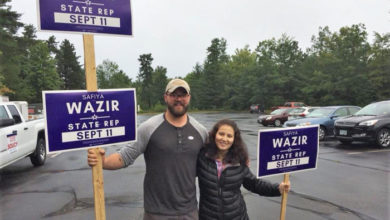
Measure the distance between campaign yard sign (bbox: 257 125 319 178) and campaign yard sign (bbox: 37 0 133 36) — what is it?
1.65m

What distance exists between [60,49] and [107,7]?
77.8 meters

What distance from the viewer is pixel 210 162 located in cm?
235

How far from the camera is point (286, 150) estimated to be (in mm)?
2748

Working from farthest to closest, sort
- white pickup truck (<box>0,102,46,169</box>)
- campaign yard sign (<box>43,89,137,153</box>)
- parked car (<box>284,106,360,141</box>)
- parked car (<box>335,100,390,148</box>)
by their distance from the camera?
parked car (<box>284,106,360,141</box>), parked car (<box>335,100,390,148</box>), white pickup truck (<box>0,102,46,169</box>), campaign yard sign (<box>43,89,137,153</box>)

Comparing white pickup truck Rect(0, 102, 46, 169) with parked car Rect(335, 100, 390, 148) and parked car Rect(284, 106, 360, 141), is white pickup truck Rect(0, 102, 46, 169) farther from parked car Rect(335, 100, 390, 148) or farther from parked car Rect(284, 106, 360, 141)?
parked car Rect(335, 100, 390, 148)

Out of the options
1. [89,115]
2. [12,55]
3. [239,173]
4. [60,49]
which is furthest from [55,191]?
[60,49]

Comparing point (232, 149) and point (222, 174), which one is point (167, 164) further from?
A: point (232, 149)

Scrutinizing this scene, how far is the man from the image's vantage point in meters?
2.17

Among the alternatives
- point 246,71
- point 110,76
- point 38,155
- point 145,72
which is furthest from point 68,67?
point 38,155

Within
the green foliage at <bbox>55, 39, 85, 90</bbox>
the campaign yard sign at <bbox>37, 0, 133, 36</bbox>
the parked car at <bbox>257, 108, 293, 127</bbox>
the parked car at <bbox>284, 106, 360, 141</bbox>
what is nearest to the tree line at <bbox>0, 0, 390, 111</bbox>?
the green foliage at <bbox>55, 39, 85, 90</bbox>

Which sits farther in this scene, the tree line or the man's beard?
the tree line

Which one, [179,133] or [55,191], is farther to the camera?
[55,191]

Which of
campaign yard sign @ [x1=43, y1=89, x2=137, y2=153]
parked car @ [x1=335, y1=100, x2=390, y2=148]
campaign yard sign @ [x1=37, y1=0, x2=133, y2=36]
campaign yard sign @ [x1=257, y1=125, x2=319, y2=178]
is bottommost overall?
parked car @ [x1=335, y1=100, x2=390, y2=148]

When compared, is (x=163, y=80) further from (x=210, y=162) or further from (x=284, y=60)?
(x=210, y=162)
